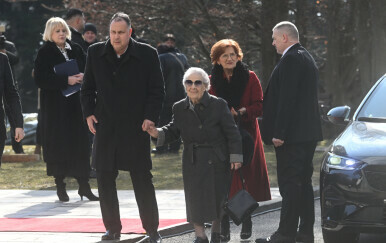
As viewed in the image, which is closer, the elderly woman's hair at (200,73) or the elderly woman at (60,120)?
the elderly woman's hair at (200,73)

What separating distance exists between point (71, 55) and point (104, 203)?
3331mm

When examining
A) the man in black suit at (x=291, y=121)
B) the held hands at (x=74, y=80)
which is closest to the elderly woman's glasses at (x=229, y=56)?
the man in black suit at (x=291, y=121)

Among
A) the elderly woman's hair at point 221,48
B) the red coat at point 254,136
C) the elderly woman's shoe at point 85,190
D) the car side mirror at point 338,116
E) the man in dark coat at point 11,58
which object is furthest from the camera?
the elderly woman's shoe at point 85,190

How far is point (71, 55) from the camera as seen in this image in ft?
38.5

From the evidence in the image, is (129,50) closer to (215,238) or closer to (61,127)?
(215,238)

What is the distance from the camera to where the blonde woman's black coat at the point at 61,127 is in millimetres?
11539

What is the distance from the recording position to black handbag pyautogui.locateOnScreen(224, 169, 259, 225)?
861 centimetres

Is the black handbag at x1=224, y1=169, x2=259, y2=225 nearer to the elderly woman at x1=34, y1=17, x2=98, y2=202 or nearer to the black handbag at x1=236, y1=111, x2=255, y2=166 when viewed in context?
the black handbag at x1=236, y1=111, x2=255, y2=166

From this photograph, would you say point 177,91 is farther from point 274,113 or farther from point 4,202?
point 274,113

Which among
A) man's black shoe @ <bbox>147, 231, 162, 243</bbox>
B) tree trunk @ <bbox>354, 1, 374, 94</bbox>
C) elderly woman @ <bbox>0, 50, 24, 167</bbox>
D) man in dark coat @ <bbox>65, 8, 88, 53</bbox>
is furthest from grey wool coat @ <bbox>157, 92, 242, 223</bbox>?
tree trunk @ <bbox>354, 1, 374, 94</bbox>

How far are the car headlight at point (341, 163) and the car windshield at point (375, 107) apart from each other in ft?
2.41

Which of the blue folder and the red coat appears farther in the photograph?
the blue folder

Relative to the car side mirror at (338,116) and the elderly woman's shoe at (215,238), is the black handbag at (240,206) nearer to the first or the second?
the elderly woman's shoe at (215,238)

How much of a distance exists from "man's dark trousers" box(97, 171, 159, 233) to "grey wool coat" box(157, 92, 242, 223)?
1.03ft
